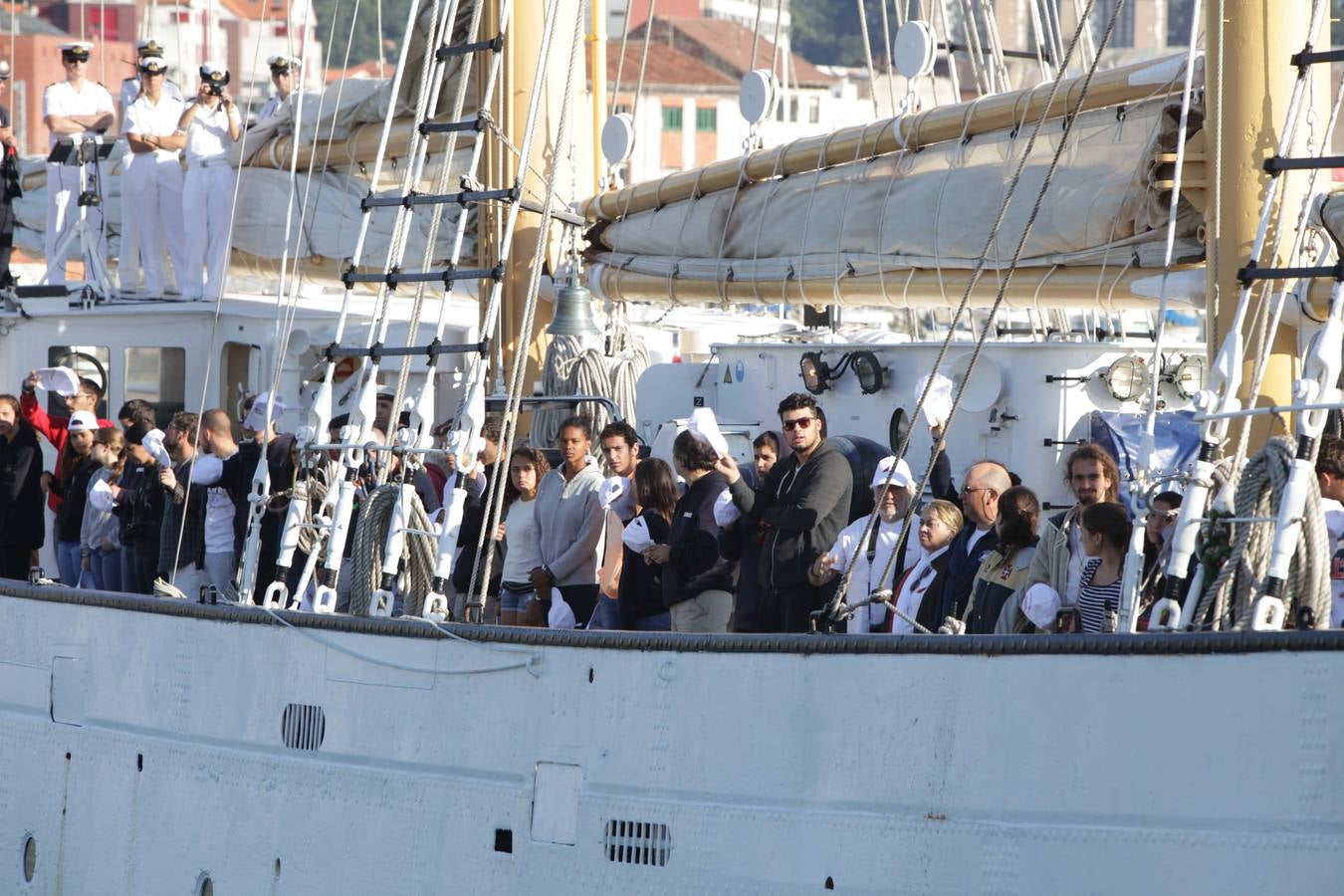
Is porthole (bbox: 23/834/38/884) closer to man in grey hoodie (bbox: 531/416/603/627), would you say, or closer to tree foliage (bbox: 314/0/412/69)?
man in grey hoodie (bbox: 531/416/603/627)

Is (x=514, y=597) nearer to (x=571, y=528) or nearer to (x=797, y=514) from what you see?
(x=571, y=528)

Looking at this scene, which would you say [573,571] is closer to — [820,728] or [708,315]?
[820,728]

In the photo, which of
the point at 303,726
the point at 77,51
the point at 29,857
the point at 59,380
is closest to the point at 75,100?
the point at 77,51

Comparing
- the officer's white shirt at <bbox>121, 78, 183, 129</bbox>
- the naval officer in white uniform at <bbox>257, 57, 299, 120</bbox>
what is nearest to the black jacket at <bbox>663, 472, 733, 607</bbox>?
the officer's white shirt at <bbox>121, 78, 183, 129</bbox>

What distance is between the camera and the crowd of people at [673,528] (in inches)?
254

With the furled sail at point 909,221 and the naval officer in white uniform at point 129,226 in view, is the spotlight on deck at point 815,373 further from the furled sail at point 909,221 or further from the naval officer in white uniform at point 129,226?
the naval officer in white uniform at point 129,226

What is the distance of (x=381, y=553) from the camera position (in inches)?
297

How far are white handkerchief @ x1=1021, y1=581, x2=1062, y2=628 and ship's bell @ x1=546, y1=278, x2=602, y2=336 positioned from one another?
447cm

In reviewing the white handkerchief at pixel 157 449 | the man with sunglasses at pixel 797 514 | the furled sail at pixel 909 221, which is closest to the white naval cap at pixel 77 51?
the furled sail at pixel 909 221

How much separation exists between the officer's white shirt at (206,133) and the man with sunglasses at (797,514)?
6.48 m

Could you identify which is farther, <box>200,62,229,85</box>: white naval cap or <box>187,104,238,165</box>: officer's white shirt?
<box>187,104,238,165</box>: officer's white shirt

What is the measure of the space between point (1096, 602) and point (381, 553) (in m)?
2.66

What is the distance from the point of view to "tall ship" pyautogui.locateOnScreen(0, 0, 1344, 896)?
18.4 feet

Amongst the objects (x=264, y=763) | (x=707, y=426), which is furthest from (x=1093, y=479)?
(x=264, y=763)
